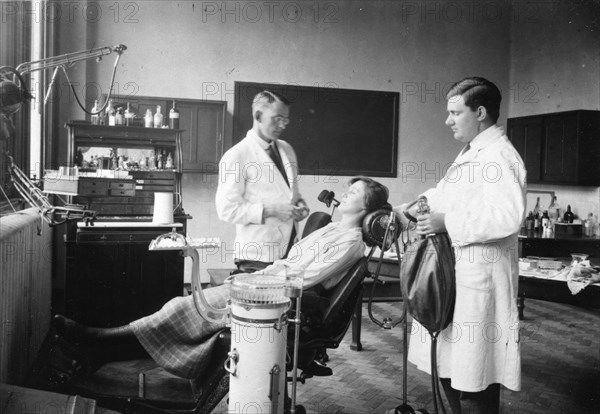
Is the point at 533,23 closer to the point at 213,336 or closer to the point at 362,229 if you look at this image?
the point at 362,229

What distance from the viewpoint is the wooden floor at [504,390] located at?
321 cm

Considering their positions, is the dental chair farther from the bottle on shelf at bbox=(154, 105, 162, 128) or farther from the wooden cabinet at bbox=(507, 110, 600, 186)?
the wooden cabinet at bbox=(507, 110, 600, 186)

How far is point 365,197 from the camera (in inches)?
113

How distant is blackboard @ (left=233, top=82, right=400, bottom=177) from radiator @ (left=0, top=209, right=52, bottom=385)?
12.1 feet

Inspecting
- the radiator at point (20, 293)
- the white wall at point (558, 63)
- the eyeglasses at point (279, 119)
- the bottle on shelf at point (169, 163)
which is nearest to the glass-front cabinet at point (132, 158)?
the bottle on shelf at point (169, 163)

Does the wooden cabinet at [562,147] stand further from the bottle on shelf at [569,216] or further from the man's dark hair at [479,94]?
the man's dark hair at [479,94]

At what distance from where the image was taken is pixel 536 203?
24.4 feet

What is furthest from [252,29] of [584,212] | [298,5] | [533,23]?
[584,212]

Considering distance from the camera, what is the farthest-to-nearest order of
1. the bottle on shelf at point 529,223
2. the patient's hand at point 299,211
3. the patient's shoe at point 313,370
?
1. the bottle on shelf at point 529,223
2. the patient's hand at point 299,211
3. the patient's shoe at point 313,370

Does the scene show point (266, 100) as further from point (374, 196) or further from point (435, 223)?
point (435, 223)

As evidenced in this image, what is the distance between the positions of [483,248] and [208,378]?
52.6 inches

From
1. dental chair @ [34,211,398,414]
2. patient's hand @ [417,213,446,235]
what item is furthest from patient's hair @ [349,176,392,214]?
patient's hand @ [417,213,446,235]

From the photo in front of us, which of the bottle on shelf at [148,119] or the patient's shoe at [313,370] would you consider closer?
the patient's shoe at [313,370]

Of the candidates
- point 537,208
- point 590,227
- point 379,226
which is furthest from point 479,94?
point 537,208
